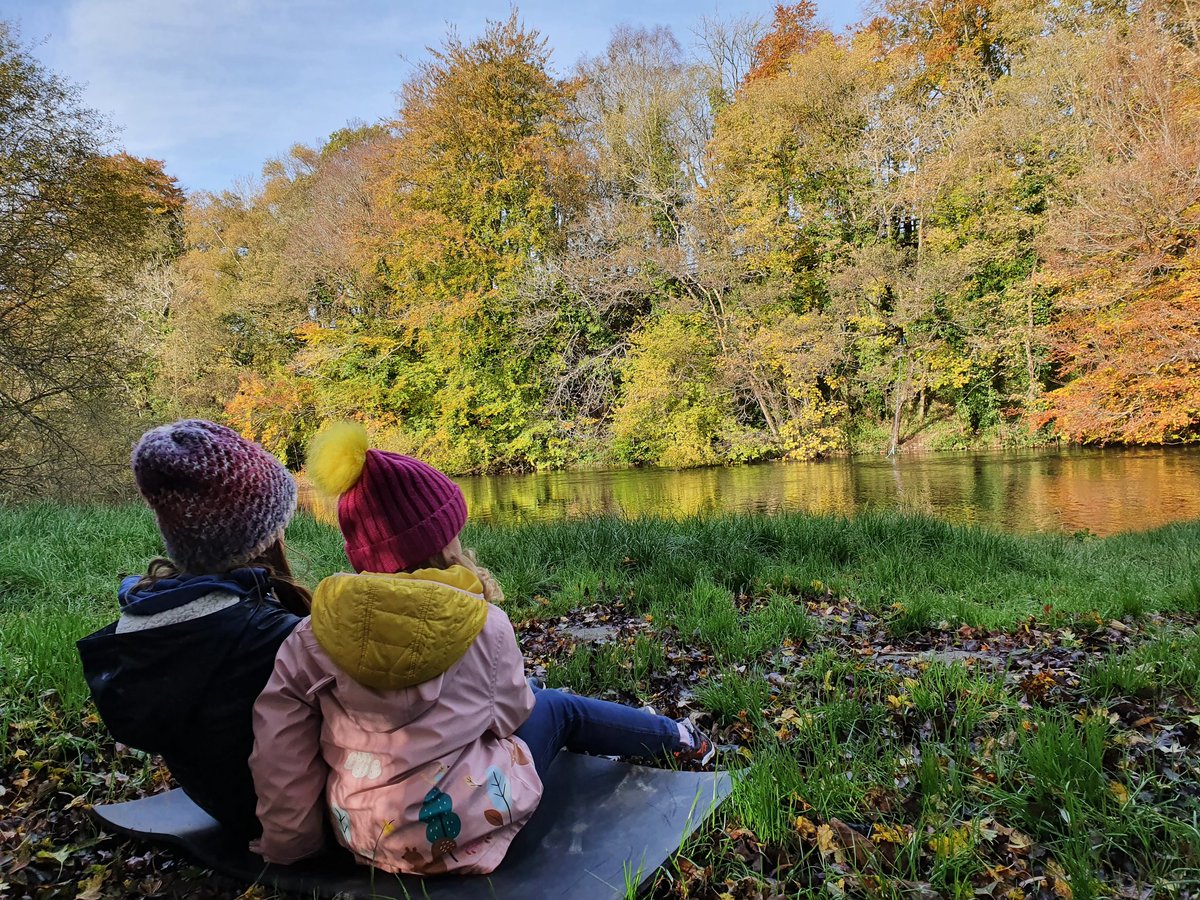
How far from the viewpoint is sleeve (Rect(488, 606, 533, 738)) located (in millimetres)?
1745

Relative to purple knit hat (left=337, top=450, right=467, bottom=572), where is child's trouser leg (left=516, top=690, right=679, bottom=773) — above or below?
below

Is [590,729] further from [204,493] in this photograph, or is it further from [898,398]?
[898,398]

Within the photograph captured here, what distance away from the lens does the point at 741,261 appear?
18.7 meters

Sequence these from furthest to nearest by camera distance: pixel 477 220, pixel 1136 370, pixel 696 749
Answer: pixel 477 220
pixel 1136 370
pixel 696 749

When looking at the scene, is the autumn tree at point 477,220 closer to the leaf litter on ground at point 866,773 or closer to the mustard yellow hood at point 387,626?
the leaf litter on ground at point 866,773

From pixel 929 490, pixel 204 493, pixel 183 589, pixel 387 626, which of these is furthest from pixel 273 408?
pixel 387 626

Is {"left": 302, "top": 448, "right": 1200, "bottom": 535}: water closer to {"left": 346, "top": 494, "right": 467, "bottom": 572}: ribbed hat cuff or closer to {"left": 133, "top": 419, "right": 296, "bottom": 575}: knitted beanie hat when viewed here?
{"left": 346, "top": 494, "right": 467, "bottom": 572}: ribbed hat cuff

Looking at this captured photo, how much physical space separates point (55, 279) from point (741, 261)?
14.9m

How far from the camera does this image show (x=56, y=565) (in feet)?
16.9

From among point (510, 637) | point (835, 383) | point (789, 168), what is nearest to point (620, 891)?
point (510, 637)

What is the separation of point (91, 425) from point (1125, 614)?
13.8 m

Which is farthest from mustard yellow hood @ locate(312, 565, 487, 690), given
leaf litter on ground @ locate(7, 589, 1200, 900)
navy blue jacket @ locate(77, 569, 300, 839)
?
leaf litter on ground @ locate(7, 589, 1200, 900)

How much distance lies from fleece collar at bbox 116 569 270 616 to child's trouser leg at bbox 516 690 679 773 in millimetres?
816

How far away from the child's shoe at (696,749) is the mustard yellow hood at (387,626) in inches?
48.1
